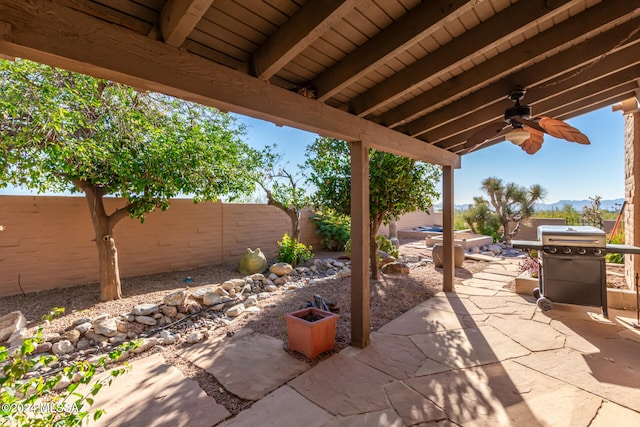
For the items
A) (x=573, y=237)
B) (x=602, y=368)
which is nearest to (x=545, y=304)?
(x=573, y=237)

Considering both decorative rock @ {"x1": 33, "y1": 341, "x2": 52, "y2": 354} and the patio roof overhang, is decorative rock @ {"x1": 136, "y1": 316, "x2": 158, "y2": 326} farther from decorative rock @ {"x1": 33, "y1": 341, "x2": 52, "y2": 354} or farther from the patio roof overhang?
the patio roof overhang

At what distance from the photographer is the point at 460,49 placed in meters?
2.23

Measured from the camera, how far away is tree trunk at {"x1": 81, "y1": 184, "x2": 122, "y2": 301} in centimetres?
427

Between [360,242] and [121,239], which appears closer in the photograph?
[360,242]

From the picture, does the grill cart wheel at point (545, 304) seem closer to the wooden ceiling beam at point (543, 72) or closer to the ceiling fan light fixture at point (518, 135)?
the ceiling fan light fixture at point (518, 135)

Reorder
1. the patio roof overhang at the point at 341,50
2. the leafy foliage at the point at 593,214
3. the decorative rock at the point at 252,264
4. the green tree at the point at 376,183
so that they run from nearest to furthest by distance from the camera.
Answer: the patio roof overhang at the point at 341,50, the green tree at the point at 376,183, the decorative rock at the point at 252,264, the leafy foliage at the point at 593,214

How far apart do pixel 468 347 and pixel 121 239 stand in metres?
5.59

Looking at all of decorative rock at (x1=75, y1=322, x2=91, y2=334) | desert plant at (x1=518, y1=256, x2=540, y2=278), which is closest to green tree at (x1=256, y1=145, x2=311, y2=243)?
decorative rock at (x1=75, y1=322, x2=91, y2=334)

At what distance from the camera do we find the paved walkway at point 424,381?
6.50ft

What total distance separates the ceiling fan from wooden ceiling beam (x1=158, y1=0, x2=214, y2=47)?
267 cm

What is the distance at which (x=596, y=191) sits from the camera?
9914mm

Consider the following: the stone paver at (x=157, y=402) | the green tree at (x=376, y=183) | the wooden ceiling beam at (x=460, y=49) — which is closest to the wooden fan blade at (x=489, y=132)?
the wooden ceiling beam at (x=460, y=49)

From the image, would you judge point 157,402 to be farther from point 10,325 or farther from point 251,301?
point 10,325

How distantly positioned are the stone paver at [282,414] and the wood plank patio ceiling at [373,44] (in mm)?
2051
